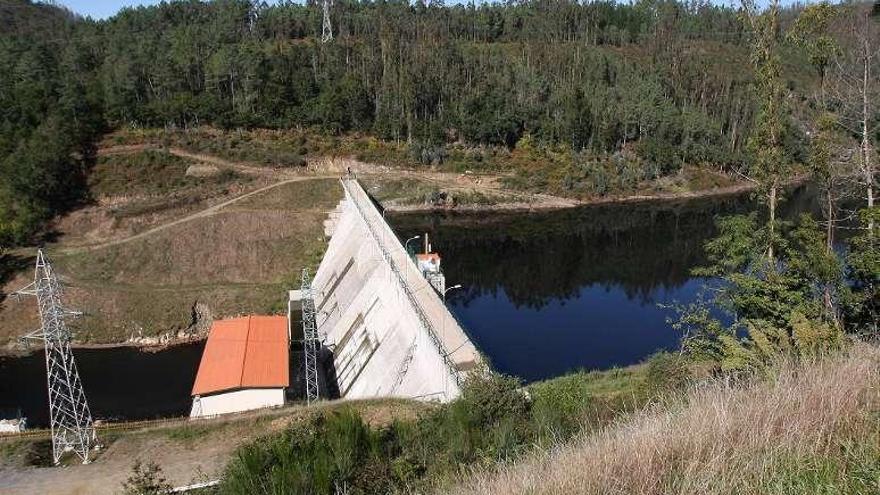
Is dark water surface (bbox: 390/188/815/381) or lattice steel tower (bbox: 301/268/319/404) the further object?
dark water surface (bbox: 390/188/815/381)

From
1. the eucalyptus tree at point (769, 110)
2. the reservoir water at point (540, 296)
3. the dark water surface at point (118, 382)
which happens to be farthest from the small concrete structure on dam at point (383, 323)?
the eucalyptus tree at point (769, 110)

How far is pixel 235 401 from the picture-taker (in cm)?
3491

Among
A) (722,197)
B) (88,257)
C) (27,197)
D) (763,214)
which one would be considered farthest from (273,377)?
(722,197)

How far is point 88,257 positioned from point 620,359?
4970 cm

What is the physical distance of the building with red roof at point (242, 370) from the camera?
114ft

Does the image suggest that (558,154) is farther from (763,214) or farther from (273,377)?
(273,377)

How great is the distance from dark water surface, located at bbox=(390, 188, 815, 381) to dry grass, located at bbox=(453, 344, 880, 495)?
33.4 m

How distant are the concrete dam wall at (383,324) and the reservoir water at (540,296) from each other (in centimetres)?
870

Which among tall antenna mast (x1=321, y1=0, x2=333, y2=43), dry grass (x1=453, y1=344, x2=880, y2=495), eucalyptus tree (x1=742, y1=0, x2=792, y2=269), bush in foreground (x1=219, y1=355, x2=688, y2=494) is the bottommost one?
bush in foreground (x1=219, y1=355, x2=688, y2=494)

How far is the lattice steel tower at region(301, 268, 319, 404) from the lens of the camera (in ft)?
127

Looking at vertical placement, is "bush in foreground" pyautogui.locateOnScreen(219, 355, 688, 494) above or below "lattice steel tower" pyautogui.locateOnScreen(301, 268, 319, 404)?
above

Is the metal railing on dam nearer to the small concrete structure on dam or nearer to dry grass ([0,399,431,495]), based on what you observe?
the small concrete structure on dam

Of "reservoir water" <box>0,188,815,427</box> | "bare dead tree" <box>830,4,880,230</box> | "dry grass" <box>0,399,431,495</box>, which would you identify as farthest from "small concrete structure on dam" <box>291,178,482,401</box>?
"bare dead tree" <box>830,4,880,230</box>

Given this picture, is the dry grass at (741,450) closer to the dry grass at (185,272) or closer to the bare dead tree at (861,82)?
the bare dead tree at (861,82)
